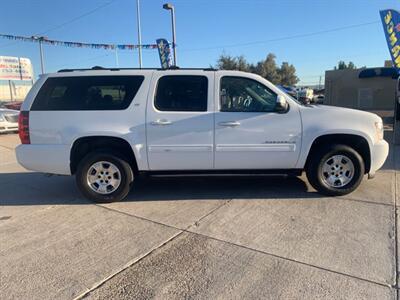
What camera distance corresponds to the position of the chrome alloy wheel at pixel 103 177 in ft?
16.3

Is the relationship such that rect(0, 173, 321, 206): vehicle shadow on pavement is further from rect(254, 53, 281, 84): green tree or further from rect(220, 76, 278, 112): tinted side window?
rect(254, 53, 281, 84): green tree

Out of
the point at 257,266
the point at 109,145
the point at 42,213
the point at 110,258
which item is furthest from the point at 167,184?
the point at 257,266

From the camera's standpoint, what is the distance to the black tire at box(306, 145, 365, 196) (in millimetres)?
4898

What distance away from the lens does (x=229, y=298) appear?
2.71 meters

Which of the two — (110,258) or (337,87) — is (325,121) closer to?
(110,258)

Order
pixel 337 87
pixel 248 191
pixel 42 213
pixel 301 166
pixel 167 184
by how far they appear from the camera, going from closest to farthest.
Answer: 1. pixel 42 213
2. pixel 301 166
3. pixel 248 191
4. pixel 167 184
5. pixel 337 87

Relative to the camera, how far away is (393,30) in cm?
A: 1139

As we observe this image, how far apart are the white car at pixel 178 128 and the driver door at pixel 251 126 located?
0.01 m

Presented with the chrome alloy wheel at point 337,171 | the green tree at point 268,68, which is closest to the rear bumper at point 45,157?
the chrome alloy wheel at point 337,171

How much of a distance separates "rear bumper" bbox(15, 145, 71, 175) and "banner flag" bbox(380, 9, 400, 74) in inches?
440

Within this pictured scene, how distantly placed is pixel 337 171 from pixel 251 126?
1.47 meters

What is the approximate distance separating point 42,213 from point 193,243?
2364 millimetres

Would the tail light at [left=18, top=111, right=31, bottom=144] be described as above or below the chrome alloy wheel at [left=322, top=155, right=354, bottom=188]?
above

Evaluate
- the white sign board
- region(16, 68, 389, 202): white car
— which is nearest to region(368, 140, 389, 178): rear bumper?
region(16, 68, 389, 202): white car
